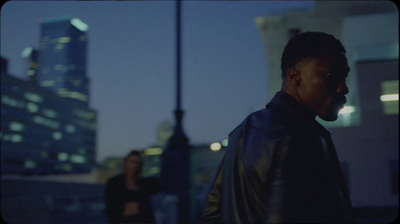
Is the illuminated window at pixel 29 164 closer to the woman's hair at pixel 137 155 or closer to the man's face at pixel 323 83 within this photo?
the woman's hair at pixel 137 155

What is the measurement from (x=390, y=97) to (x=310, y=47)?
19645 mm

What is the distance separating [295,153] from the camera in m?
1.13

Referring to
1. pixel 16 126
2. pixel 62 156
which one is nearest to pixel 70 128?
pixel 62 156

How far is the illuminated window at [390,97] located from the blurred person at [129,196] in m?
16.7

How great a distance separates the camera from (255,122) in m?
1.30

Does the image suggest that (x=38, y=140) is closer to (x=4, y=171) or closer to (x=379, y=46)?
(x=4, y=171)

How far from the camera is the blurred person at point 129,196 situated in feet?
15.1

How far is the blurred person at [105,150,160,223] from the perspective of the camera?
15.1ft

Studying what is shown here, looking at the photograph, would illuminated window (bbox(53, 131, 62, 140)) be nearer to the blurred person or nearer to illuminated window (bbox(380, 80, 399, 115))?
illuminated window (bbox(380, 80, 399, 115))

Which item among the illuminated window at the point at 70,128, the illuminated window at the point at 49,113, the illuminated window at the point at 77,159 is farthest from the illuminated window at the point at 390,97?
the illuminated window at the point at 77,159

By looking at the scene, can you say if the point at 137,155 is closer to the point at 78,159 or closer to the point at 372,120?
the point at 372,120

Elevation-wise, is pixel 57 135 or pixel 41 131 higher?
pixel 41 131

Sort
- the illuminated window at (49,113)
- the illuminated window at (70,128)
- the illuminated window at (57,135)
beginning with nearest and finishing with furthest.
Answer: the illuminated window at (49,113)
the illuminated window at (57,135)
the illuminated window at (70,128)

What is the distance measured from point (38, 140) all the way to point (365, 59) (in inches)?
5758
